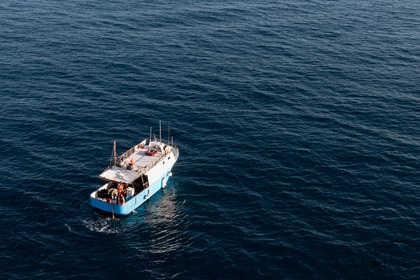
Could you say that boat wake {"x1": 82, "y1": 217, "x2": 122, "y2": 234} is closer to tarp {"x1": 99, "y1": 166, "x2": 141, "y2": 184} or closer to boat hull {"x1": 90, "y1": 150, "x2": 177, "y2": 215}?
boat hull {"x1": 90, "y1": 150, "x2": 177, "y2": 215}

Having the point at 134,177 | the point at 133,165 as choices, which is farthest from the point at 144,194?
the point at 133,165

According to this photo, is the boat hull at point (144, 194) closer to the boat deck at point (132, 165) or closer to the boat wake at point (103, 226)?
the boat deck at point (132, 165)

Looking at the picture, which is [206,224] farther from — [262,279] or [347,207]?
[347,207]

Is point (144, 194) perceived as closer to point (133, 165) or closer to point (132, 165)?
point (132, 165)

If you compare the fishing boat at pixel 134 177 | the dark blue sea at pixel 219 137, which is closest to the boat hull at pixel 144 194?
the fishing boat at pixel 134 177

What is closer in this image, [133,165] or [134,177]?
[134,177]

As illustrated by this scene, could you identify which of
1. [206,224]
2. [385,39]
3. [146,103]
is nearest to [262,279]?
[206,224]

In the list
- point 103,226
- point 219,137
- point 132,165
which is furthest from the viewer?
point 219,137
